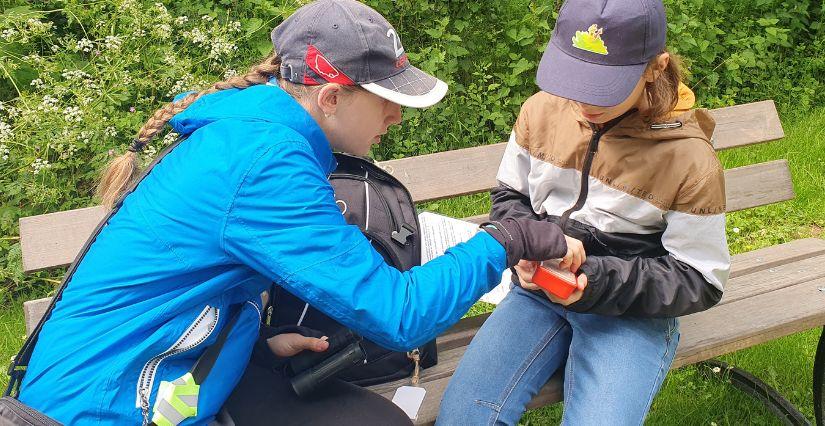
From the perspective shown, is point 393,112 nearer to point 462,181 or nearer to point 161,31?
point 462,181

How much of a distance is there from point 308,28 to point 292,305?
83cm

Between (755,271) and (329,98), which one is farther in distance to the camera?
(755,271)

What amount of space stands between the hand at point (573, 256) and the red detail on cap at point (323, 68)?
71cm

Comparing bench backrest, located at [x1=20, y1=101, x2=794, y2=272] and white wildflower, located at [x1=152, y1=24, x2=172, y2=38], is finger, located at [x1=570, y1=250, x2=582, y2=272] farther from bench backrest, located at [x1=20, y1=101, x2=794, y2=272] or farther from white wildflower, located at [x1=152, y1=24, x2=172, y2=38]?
white wildflower, located at [x1=152, y1=24, x2=172, y2=38]

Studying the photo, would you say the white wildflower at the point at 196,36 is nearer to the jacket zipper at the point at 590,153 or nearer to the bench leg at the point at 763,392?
the jacket zipper at the point at 590,153

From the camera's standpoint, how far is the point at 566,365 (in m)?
2.41

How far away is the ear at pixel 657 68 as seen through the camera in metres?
→ 2.19

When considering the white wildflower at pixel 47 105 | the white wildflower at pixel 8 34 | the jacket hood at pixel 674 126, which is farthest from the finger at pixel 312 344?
the white wildflower at pixel 8 34

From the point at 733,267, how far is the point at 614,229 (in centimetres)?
113

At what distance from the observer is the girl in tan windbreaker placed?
2.14 m

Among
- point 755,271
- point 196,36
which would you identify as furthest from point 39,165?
point 755,271

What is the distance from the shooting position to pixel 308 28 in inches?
77.0

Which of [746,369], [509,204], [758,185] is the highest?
[509,204]

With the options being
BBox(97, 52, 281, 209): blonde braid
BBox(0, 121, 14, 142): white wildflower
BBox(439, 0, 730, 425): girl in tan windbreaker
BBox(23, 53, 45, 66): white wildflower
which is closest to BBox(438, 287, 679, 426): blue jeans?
BBox(439, 0, 730, 425): girl in tan windbreaker
